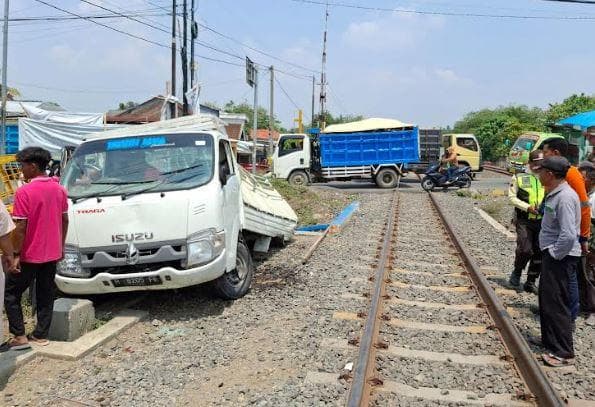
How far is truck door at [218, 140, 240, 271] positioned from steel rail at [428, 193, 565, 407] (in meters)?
2.81

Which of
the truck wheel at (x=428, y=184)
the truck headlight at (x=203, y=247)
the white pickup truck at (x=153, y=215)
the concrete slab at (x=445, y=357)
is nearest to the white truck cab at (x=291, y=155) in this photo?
the truck wheel at (x=428, y=184)

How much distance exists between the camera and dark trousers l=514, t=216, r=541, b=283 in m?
6.41

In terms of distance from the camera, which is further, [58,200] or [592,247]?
[592,247]

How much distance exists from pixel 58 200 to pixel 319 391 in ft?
9.00

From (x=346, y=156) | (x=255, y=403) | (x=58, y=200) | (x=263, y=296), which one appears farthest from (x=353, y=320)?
(x=346, y=156)

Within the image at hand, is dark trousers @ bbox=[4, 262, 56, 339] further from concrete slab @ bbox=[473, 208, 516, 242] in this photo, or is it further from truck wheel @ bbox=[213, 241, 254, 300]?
concrete slab @ bbox=[473, 208, 516, 242]

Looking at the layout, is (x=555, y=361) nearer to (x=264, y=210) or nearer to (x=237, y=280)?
(x=237, y=280)

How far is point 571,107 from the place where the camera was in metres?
37.2

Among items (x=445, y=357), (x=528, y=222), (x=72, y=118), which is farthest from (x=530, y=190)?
(x=72, y=118)

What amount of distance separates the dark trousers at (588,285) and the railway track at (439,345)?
883mm

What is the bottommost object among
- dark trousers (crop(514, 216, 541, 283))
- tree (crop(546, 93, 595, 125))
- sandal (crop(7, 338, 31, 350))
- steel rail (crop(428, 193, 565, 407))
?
sandal (crop(7, 338, 31, 350))

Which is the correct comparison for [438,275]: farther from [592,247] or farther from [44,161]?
[44,161]

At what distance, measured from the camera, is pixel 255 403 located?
3.74 metres

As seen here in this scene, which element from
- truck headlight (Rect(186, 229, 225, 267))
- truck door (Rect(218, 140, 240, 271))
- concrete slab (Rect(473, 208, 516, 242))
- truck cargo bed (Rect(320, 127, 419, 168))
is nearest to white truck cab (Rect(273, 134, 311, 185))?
truck cargo bed (Rect(320, 127, 419, 168))
